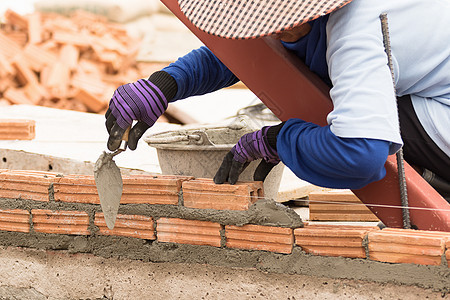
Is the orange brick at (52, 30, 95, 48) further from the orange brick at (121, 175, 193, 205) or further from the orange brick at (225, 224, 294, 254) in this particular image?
the orange brick at (225, 224, 294, 254)

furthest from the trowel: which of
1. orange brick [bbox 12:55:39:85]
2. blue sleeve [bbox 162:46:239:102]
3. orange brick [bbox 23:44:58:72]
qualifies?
orange brick [bbox 23:44:58:72]

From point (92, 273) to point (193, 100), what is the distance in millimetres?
5253

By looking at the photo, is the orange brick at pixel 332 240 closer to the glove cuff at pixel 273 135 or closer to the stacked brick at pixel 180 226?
the stacked brick at pixel 180 226

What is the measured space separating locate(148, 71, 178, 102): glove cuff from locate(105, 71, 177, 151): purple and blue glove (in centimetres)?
2

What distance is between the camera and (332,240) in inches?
90.4

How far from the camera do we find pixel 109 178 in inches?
102

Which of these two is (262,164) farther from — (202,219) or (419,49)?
(419,49)

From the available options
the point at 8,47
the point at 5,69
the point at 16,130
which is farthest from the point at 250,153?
the point at 8,47

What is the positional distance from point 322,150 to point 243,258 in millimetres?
687

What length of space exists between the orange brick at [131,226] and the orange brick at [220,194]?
24 cm

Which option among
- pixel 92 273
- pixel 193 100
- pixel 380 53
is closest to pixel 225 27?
pixel 380 53

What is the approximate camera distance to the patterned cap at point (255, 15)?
78.8 inches

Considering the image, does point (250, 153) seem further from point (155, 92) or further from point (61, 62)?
point (61, 62)

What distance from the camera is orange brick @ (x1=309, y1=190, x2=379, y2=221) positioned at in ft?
10.6
